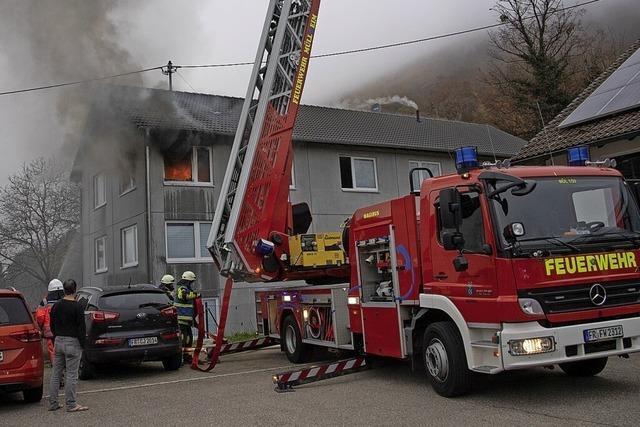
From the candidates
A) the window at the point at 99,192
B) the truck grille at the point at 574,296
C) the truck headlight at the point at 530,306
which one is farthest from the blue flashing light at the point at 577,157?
the window at the point at 99,192

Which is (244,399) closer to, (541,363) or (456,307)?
(456,307)

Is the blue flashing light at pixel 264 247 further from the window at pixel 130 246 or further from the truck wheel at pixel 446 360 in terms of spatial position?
the window at pixel 130 246

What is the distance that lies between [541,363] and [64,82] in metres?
8.88

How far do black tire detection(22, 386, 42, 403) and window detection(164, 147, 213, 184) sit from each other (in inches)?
455

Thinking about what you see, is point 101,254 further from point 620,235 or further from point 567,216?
point 620,235

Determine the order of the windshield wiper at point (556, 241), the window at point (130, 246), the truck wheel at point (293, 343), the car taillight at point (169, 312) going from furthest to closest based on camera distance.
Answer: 1. the window at point (130, 246)
2. the truck wheel at point (293, 343)
3. the car taillight at point (169, 312)
4. the windshield wiper at point (556, 241)

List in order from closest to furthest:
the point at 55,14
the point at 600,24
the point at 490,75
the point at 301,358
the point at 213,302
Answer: the point at 55,14 → the point at 301,358 → the point at 213,302 → the point at 490,75 → the point at 600,24

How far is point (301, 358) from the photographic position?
10.6 m

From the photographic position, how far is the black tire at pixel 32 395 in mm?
7973

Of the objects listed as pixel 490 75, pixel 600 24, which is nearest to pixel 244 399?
pixel 490 75

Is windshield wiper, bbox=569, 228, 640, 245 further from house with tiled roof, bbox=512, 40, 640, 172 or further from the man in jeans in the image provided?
the man in jeans

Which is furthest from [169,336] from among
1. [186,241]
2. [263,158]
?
[186,241]

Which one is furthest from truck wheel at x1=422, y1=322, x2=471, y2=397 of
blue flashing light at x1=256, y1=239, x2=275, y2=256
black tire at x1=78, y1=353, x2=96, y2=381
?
black tire at x1=78, y1=353, x2=96, y2=381

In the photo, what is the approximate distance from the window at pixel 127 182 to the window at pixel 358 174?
290 inches
